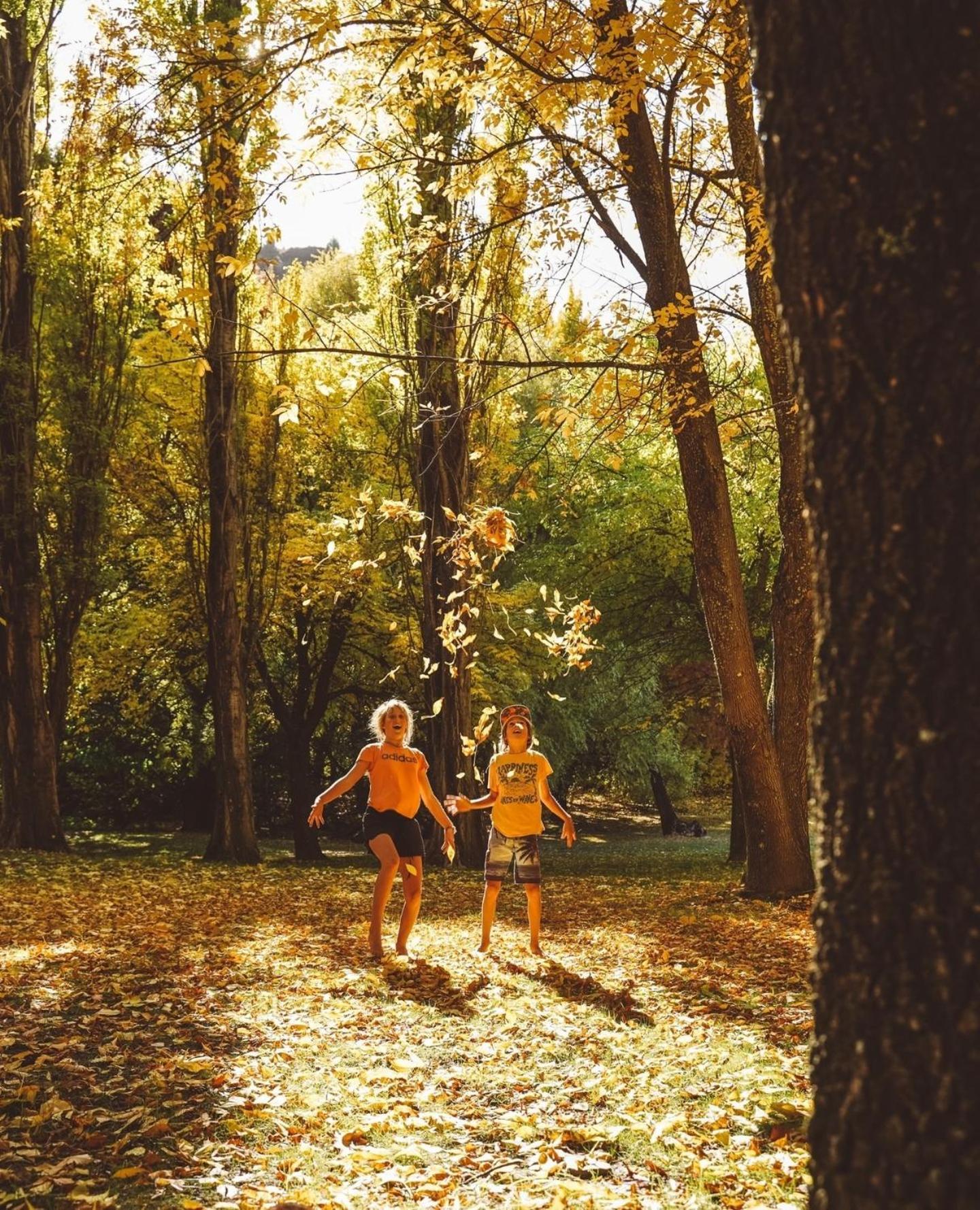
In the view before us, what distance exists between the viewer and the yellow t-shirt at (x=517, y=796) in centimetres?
845

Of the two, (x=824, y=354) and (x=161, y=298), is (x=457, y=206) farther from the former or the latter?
(x=824, y=354)

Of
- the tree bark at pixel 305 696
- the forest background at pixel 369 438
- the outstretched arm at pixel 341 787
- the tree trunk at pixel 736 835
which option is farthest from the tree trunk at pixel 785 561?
the tree bark at pixel 305 696

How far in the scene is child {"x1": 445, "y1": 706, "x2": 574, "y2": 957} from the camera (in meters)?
8.44

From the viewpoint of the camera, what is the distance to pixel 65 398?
19.3 meters

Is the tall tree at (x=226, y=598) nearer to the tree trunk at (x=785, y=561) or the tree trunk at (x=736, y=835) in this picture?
the tree trunk at (x=736, y=835)

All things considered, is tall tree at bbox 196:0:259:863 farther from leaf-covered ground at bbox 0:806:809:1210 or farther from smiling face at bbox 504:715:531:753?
smiling face at bbox 504:715:531:753

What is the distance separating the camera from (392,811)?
8.41 meters

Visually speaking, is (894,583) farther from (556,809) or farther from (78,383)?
(78,383)

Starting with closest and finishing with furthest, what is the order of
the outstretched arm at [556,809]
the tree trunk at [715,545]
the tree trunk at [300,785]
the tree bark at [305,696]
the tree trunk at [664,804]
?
the outstretched arm at [556,809], the tree trunk at [715,545], the tree bark at [305,696], the tree trunk at [300,785], the tree trunk at [664,804]

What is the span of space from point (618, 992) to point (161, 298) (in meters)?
5.16

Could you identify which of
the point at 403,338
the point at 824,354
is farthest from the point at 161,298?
the point at 403,338

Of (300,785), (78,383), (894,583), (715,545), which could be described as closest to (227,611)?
(78,383)

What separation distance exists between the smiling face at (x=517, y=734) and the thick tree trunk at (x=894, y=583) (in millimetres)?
6636

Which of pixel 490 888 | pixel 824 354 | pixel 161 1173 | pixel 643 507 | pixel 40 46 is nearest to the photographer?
pixel 824 354
